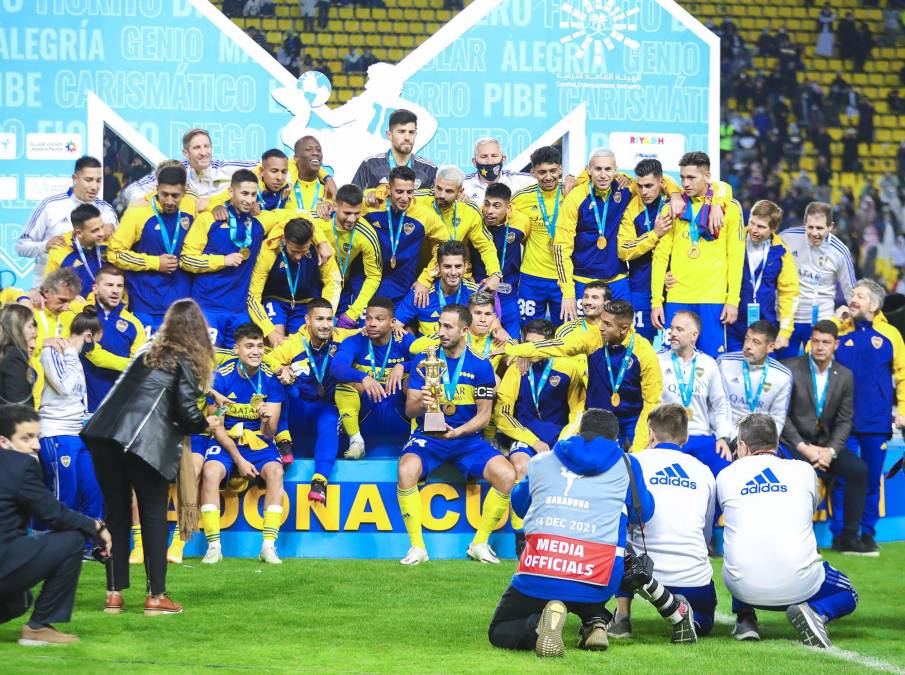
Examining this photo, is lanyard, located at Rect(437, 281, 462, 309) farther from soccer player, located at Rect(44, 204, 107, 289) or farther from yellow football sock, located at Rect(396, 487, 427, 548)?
soccer player, located at Rect(44, 204, 107, 289)

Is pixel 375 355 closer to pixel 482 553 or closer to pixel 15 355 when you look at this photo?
pixel 482 553

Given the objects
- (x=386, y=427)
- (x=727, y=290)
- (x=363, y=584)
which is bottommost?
(x=363, y=584)

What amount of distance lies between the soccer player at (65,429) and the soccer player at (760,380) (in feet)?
13.6

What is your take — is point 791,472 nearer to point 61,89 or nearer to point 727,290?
point 727,290

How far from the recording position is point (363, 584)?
7.64 metres

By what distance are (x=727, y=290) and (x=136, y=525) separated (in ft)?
14.6

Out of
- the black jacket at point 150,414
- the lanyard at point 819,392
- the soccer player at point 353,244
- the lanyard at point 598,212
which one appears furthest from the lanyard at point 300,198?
the black jacket at point 150,414

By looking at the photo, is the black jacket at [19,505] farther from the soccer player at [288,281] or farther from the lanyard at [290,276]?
the lanyard at [290,276]

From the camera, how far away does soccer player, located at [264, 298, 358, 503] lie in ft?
28.7

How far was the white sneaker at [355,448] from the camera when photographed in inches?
352

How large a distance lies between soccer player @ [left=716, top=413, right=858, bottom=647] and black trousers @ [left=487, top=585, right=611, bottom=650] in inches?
26.4

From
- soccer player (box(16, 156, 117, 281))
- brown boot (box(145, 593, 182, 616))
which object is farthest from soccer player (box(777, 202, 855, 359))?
brown boot (box(145, 593, 182, 616))

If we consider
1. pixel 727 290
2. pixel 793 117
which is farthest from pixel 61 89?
pixel 793 117

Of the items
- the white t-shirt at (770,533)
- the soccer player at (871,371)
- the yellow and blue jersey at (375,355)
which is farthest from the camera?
the soccer player at (871,371)
